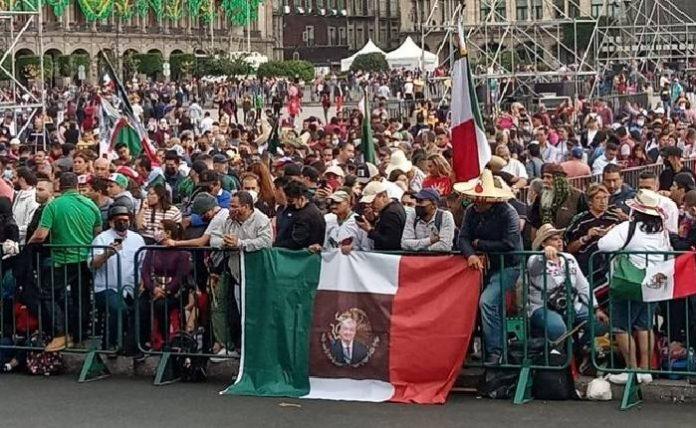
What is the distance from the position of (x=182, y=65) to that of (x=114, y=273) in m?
75.6

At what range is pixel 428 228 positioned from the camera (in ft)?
40.9

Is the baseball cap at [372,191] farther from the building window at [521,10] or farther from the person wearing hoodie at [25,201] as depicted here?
the building window at [521,10]

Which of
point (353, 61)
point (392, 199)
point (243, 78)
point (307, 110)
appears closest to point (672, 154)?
point (392, 199)

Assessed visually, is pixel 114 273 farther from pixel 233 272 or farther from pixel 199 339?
pixel 233 272

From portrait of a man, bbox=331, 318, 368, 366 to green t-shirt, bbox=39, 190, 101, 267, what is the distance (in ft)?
7.64

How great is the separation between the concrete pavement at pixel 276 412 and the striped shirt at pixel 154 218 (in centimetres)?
211

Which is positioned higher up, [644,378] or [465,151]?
[465,151]

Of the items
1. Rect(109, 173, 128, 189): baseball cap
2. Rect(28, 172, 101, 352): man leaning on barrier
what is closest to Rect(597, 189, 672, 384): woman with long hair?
Rect(28, 172, 101, 352): man leaning on barrier

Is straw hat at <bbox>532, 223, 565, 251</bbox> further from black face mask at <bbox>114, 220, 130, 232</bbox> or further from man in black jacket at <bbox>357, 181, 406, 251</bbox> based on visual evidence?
black face mask at <bbox>114, 220, 130, 232</bbox>

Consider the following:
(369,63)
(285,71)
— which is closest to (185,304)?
(285,71)

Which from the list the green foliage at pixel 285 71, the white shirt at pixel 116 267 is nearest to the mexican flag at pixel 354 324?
the white shirt at pixel 116 267

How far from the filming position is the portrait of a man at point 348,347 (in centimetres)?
1220

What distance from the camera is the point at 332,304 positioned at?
12.3 m

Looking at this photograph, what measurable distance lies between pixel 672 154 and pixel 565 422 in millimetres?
7657
